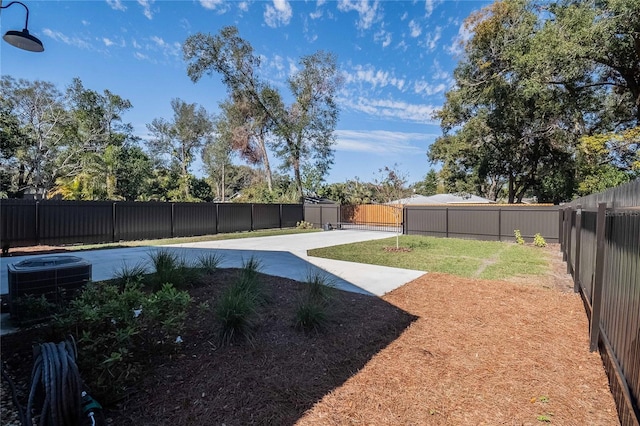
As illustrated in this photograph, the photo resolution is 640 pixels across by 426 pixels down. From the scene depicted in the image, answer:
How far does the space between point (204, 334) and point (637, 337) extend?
340 cm

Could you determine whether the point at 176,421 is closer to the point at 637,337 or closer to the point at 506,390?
the point at 506,390

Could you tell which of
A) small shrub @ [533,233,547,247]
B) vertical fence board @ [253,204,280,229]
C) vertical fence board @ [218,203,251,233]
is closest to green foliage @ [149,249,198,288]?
vertical fence board @ [218,203,251,233]

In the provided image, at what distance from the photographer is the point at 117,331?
95.3 inches

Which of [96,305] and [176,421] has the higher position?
[96,305]

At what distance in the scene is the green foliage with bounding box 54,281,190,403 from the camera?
7.26ft

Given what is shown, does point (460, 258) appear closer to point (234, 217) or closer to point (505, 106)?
point (234, 217)

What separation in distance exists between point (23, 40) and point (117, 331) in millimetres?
3981

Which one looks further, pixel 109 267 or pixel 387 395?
pixel 109 267

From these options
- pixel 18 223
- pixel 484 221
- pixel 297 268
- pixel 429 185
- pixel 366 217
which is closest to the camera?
pixel 297 268

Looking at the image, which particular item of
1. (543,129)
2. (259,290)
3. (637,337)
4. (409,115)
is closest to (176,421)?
(259,290)

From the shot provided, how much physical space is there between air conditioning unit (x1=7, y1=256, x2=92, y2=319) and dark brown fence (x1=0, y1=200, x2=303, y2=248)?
8.01 metres

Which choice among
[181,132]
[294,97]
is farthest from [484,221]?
[181,132]

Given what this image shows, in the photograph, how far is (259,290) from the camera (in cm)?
418

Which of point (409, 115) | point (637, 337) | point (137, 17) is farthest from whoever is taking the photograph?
point (409, 115)
